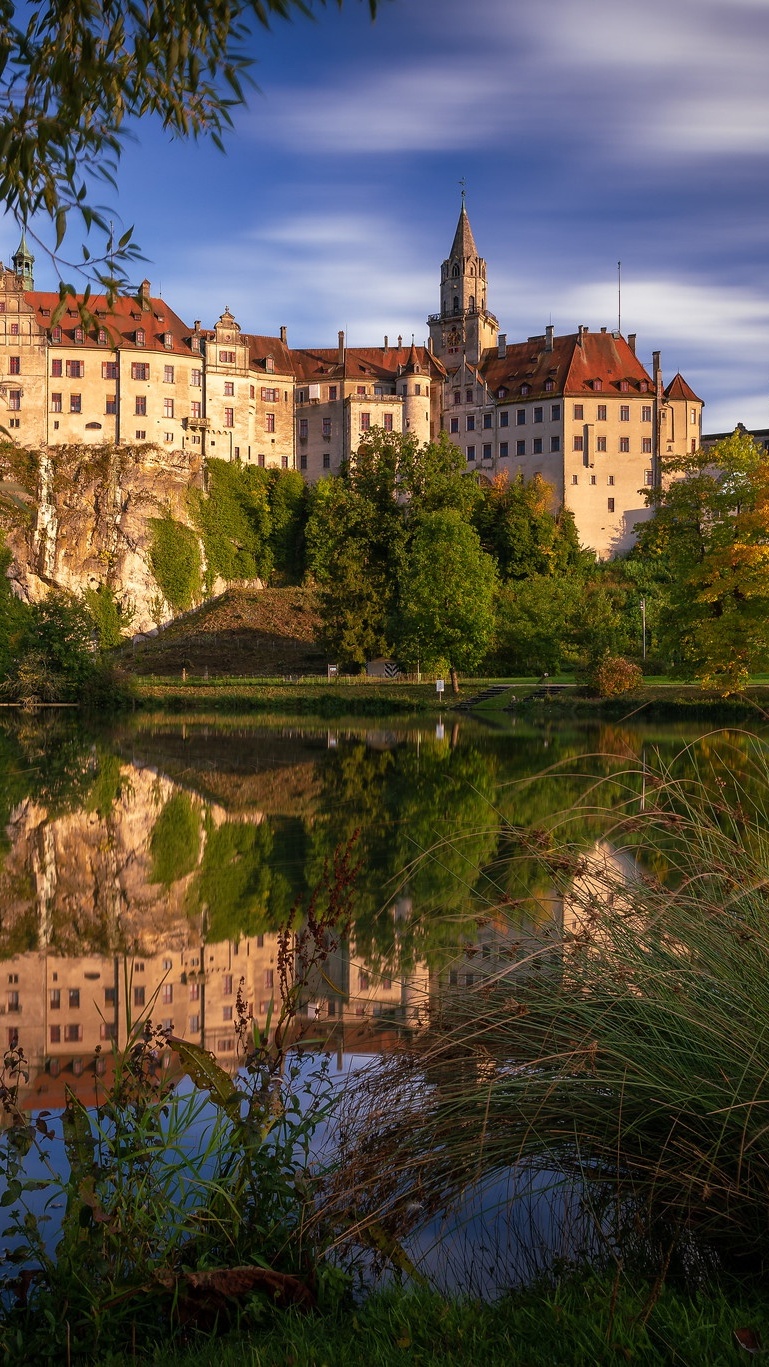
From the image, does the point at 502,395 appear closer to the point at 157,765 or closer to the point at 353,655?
the point at 353,655

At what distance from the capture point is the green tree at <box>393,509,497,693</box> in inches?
1847

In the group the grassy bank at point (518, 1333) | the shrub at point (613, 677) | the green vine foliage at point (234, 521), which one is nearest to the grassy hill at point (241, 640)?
the green vine foliage at point (234, 521)

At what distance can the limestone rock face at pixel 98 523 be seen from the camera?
69625mm

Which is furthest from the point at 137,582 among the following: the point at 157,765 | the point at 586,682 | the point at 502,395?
the point at 157,765

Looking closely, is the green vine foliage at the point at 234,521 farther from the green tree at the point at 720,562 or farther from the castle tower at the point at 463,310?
the green tree at the point at 720,562

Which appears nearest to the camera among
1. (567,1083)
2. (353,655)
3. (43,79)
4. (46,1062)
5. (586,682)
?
(567,1083)

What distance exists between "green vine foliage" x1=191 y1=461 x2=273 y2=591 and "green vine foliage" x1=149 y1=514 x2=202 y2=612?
1.75m

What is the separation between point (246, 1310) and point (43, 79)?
4.93 m

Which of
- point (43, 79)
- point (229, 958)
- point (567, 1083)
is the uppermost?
point (43, 79)

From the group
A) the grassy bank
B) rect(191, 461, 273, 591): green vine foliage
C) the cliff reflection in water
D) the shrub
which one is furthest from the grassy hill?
the grassy bank

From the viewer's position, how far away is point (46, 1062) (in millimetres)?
6273

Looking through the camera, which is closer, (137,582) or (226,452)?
(137,582)

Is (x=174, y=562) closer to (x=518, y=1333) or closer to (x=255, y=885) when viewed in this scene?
(x=255, y=885)

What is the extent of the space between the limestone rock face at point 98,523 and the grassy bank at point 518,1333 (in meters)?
68.3
